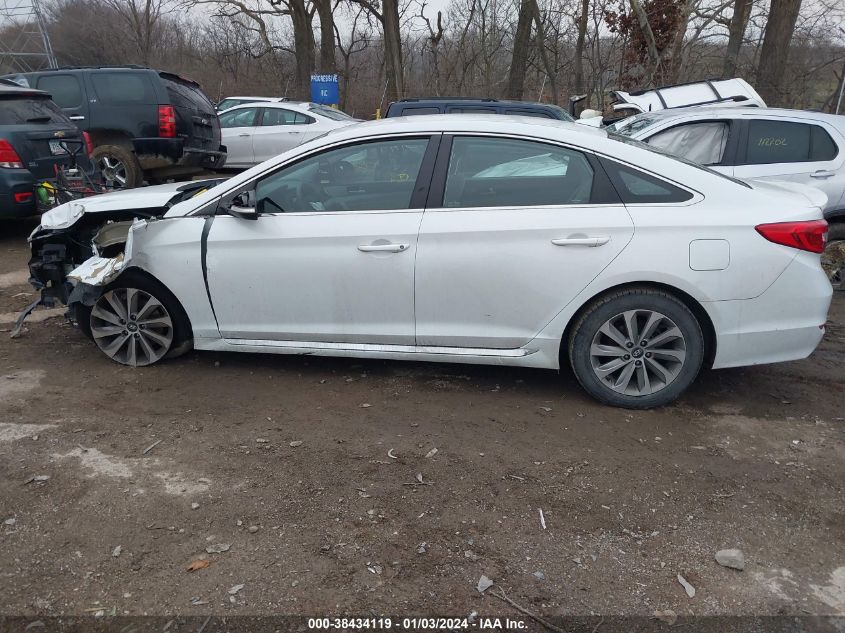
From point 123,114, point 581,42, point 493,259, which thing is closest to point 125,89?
point 123,114

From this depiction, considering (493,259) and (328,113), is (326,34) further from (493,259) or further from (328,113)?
(493,259)

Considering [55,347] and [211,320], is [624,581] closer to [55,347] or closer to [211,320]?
[211,320]

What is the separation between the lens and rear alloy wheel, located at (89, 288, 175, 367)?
4258 mm

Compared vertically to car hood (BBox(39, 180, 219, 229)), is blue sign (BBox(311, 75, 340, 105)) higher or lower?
higher

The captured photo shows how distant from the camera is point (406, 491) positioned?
3010 mm

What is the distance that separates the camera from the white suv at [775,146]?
618 centimetres

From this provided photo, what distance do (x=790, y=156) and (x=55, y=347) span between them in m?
6.82

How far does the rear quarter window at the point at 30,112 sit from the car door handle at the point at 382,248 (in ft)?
18.6

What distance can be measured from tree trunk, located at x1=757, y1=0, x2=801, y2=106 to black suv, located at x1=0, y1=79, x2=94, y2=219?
43.9ft

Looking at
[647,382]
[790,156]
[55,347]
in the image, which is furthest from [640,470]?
[790,156]

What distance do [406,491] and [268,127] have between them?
1110 centimetres

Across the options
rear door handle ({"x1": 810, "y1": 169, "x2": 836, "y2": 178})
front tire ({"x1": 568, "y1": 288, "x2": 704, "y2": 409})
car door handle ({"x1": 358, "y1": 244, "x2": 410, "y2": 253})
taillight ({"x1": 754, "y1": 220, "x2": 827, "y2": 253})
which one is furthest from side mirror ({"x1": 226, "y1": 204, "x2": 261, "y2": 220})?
rear door handle ({"x1": 810, "y1": 169, "x2": 836, "y2": 178})

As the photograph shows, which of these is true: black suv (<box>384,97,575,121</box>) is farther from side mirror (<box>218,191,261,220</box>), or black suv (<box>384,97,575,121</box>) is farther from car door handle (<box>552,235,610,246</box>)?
car door handle (<box>552,235,610,246</box>)

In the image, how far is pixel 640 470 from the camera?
10.5ft
